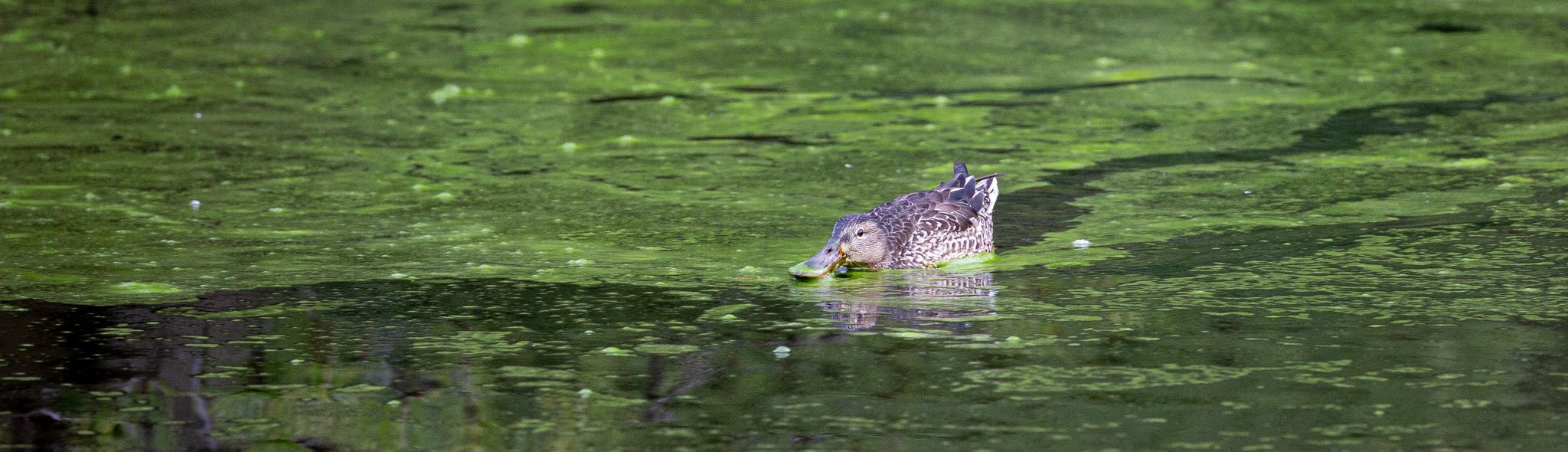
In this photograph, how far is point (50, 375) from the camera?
4961 millimetres

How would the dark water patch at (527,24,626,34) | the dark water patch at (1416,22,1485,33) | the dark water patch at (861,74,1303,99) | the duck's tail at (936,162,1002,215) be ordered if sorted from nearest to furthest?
the duck's tail at (936,162,1002,215) < the dark water patch at (861,74,1303,99) < the dark water patch at (1416,22,1485,33) < the dark water patch at (527,24,626,34)

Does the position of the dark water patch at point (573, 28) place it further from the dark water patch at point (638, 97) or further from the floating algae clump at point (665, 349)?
the floating algae clump at point (665, 349)

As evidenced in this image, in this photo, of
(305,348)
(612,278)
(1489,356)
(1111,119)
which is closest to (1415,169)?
(1111,119)

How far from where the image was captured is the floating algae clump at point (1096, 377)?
15.6 feet

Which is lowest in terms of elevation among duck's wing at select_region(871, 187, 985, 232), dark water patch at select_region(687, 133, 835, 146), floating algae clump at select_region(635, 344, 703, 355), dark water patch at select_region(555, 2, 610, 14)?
floating algae clump at select_region(635, 344, 703, 355)

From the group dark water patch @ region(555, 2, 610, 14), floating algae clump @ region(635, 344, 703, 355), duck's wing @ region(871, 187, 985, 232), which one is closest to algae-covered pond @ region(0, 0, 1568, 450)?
floating algae clump @ region(635, 344, 703, 355)

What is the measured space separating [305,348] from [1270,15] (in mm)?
10637

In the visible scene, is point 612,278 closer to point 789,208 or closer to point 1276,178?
point 789,208

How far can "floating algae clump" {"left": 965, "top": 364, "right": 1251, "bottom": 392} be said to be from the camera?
4.77 meters

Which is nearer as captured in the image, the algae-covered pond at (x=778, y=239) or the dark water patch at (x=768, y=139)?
Answer: the algae-covered pond at (x=778, y=239)

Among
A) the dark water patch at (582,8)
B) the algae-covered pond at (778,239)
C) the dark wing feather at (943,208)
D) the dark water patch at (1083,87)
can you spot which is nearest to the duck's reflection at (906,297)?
the algae-covered pond at (778,239)

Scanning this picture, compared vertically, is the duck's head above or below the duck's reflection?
above

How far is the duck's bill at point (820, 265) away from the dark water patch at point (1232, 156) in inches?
36.8

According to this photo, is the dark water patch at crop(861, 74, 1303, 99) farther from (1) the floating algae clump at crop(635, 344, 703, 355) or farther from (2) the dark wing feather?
(1) the floating algae clump at crop(635, 344, 703, 355)
